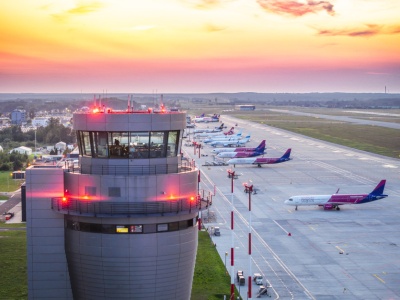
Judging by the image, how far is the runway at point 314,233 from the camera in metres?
57.4

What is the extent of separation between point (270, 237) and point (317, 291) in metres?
20.1

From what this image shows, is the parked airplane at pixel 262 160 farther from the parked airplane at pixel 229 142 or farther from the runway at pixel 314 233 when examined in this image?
the parked airplane at pixel 229 142

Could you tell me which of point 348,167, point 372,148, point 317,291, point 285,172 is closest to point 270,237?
point 317,291

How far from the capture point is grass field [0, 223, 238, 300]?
53.7m

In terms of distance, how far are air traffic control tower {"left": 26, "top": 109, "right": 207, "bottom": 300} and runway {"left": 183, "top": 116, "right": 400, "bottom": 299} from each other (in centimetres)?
2444

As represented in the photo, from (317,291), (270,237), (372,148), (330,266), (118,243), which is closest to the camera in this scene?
(118,243)

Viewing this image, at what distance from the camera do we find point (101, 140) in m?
25.6

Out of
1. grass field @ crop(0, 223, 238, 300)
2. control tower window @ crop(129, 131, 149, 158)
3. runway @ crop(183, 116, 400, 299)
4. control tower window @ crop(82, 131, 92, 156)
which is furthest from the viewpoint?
runway @ crop(183, 116, 400, 299)

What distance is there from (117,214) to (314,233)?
182 feet

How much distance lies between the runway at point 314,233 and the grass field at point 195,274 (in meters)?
1.65

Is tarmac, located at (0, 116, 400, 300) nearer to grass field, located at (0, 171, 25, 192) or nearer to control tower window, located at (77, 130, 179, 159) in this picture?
control tower window, located at (77, 130, 179, 159)

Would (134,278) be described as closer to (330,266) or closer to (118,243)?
(118,243)

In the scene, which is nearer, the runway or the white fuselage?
the runway

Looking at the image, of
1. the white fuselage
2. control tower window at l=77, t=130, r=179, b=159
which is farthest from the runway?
control tower window at l=77, t=130, r=179, b=159
